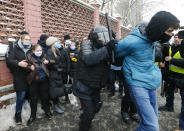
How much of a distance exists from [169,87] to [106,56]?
2467 millimetres

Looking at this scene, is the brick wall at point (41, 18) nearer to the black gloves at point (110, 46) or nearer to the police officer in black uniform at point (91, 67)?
the police officer in black uniform at point (91, 67)

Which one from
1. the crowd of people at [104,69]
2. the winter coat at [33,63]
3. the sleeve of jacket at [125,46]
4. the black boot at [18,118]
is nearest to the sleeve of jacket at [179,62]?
the crowd of people at [104,69]

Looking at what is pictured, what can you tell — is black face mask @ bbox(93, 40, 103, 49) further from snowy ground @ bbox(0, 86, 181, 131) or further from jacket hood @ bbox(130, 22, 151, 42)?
snowy ground @ bbox(0, 86, 181, 131)

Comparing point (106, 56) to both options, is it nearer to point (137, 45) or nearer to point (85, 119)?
point (137, 45)

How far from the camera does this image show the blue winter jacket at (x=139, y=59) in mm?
1911

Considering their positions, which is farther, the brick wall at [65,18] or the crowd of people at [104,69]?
the brick wall at [65,18]

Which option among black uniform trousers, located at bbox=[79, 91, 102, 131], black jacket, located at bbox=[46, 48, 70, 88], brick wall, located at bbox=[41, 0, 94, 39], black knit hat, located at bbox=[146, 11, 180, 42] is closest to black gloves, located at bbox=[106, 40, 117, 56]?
black knit hat, located at bbox=[146, 11, 180, 42]

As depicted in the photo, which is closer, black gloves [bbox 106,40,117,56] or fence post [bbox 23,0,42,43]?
black gloves [bbox 106,40,117,56]

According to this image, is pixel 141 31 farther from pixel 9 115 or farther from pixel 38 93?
pixel 9 115

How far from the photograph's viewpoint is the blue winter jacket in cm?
191

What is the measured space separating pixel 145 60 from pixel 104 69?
617 mm

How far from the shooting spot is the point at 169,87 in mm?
3512

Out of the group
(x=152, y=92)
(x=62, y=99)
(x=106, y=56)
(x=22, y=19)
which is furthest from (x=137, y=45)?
(x=22, y=19)

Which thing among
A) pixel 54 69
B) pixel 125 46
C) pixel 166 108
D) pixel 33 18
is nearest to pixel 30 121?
pixel 54 69
